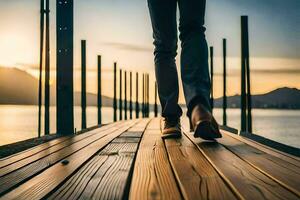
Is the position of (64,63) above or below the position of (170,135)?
above

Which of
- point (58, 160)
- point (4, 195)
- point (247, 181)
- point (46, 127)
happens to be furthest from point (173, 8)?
point (46, 127)

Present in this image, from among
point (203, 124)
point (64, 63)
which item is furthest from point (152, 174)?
point (64, 63)

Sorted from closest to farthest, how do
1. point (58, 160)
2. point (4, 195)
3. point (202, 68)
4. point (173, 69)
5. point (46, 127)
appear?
1. point (4, 195)
2. point (58, 160)
3. point (202, 68)
4. point (173, 69)
5. point (46, 127)

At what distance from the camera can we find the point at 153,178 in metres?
1.09

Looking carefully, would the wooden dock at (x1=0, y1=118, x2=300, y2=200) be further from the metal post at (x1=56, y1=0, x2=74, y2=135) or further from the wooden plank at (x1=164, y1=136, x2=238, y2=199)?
the metal post at (x1=56, y1=0, x2=74, y2=135)

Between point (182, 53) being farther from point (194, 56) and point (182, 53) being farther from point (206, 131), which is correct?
point (206, 131)

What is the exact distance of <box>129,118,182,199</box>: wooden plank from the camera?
0.91 metres

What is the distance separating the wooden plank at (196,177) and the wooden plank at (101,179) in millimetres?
150

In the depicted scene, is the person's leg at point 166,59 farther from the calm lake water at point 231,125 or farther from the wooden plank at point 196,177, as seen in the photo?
the calm lake water at point 231,125

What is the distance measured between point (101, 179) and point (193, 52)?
121 cm

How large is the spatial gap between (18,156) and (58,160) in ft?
0.76

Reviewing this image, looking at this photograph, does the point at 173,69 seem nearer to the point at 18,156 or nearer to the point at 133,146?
the point at 133,146

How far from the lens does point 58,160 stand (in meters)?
1.46

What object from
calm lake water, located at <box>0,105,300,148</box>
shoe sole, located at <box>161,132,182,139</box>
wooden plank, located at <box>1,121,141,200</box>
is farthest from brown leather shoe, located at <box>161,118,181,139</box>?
calm lake water, located at <box>0,105,300,148</box>
